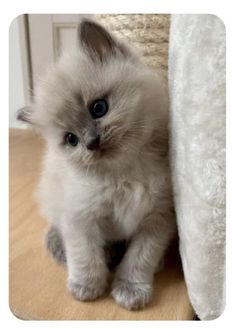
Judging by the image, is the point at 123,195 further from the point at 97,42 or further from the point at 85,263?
the point at 97,42

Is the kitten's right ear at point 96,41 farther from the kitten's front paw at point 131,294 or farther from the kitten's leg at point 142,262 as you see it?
the kitten's front paw at point 131,294

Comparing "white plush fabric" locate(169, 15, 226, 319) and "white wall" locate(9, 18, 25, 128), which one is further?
"white wall" locate(9, 18, 25, 128)

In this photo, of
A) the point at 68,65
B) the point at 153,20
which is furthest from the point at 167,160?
the point at 153,20

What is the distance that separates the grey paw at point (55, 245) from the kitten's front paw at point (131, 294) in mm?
183

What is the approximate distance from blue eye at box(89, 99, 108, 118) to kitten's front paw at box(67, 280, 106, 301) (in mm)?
356

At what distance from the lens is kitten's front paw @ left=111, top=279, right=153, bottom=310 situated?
2.77 feet

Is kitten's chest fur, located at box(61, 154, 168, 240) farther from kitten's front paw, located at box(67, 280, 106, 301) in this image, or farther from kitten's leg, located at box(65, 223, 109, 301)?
kitten's front paw, located at box(67, 280, 106, 301)

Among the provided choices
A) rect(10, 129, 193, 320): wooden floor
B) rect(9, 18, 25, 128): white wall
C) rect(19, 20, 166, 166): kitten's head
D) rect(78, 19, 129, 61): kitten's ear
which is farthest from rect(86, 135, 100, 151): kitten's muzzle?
rect(9, 18, 25, 128): white wall

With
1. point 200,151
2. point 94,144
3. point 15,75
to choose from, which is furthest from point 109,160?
point 15,75

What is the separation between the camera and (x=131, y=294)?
85cm

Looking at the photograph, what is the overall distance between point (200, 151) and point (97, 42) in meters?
0.39
